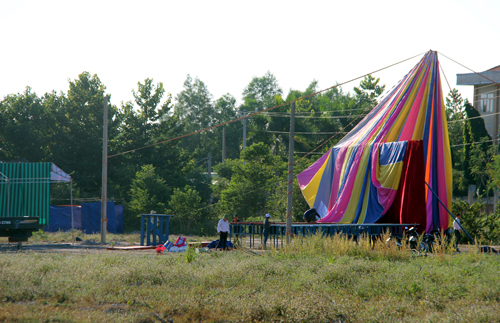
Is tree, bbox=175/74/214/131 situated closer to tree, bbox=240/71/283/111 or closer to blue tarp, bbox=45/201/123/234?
tree, bbox=240/71/283/111

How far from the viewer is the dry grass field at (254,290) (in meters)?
8.25

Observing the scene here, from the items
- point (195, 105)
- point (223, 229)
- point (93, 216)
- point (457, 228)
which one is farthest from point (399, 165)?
point (195, 105)

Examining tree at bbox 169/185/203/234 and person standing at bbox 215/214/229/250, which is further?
tree at bbox 169/185/203/234

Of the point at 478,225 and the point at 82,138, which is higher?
the point at 82,138

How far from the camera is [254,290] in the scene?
1001cm

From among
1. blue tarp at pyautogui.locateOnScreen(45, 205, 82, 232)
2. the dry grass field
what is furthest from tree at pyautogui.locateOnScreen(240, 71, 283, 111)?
the dry grass field

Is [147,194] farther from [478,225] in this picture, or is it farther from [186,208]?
[478,225]

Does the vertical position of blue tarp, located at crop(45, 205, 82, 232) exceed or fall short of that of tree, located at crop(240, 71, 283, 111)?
it falls short

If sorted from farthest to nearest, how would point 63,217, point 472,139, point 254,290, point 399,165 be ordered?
point 472,139 < point 63,217 < point 399,165 < point 254,290

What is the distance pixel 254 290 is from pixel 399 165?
1279cm

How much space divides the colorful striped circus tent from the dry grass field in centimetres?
639

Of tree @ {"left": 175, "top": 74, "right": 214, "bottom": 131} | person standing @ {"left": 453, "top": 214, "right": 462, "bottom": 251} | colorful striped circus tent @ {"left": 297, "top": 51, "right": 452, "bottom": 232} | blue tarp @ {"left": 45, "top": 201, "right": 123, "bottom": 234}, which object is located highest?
tree @ {"left": 175, "top": 74, "right": 214, "bottom": 131}

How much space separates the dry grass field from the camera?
27.1 feet

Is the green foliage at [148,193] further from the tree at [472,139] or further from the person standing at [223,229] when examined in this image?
the tree at [472,139]
